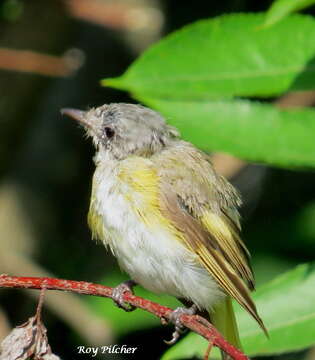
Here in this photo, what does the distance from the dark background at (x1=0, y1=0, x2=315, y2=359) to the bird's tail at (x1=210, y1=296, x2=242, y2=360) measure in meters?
1.15

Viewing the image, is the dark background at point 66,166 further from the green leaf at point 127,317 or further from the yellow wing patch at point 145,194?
the yellow wing patch at point 145,194

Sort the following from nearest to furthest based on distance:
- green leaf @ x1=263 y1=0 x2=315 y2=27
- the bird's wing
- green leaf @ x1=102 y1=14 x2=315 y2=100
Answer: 1. green leaf @ x1=263 y1=0 x2=315 y2=27
2. green leaf @ x1=102 y1=14 x2=315 y2=100
3. the bird's wing

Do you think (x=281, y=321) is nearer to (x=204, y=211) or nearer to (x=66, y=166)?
(x=204, y=211)

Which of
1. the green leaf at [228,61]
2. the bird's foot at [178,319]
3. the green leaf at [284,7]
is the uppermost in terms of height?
the green leaf at [284,7]

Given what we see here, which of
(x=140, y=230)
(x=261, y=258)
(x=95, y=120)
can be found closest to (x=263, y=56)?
(x=140, y=230)

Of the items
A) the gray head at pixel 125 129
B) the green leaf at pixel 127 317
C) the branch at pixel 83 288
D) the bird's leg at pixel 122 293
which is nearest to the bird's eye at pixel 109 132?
the gray head at pixel 125 129

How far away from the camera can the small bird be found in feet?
11.1

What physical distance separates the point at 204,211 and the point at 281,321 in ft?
2.68

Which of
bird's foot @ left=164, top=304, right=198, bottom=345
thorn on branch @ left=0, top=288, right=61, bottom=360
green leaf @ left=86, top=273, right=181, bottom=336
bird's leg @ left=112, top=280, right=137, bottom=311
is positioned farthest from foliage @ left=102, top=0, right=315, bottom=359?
green leaf @ left=86, top=273, right=181, bottom=336

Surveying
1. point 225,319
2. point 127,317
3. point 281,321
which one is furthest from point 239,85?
point 127,317

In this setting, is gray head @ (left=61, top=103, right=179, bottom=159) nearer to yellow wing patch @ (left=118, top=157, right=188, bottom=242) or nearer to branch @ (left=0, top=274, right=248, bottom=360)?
yellow wing patch @ (left=118, top=157, right=188, bottom=242)

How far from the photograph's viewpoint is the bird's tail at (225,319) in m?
3.41

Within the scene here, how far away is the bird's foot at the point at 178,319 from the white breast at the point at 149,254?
0.15 ft

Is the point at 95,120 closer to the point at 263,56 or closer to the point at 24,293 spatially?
the point at 263,56
